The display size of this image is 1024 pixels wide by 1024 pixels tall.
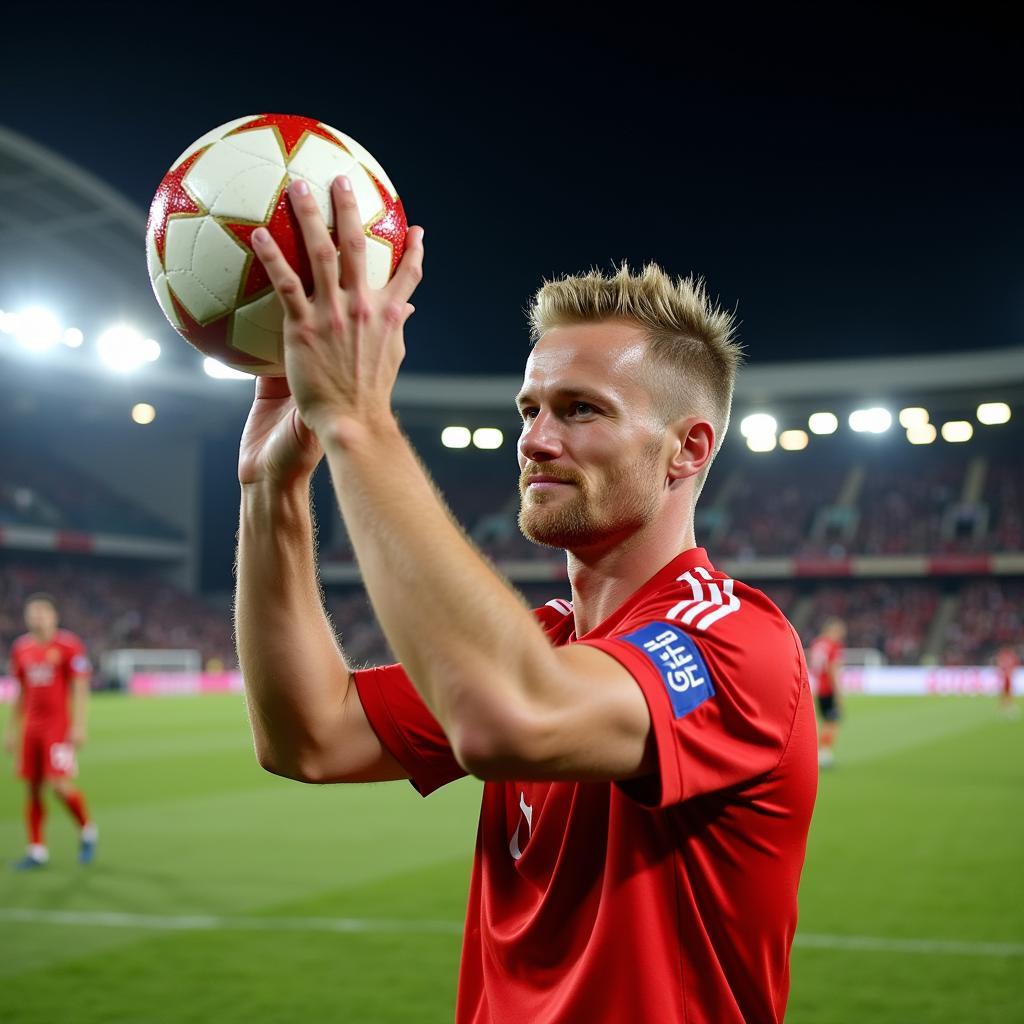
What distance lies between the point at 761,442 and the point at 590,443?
52108 millimetres

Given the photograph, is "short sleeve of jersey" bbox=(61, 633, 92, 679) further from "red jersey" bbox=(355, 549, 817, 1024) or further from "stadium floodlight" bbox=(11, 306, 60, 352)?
"stadium floodlight" bbox=(11, 306, 60, 352)

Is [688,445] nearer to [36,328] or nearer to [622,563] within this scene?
[622,563]

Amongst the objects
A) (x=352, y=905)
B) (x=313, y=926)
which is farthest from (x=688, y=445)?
(x=352, y=905)

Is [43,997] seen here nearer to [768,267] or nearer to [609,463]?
[609,463]

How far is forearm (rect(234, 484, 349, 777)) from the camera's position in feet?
7.68

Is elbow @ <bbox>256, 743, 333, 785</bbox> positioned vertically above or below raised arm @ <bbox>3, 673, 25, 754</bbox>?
below

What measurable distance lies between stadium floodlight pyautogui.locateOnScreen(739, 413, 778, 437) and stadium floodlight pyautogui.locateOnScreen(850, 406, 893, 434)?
10.6 ft

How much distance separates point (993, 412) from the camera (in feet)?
160

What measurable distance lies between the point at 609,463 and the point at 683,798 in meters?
0.58

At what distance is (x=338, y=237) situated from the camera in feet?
6.23

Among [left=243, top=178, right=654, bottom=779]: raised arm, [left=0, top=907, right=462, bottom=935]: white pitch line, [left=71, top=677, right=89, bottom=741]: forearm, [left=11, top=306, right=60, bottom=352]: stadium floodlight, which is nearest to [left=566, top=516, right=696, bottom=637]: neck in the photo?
[left=243, top=178, right=654, bottom=779]: raised arm

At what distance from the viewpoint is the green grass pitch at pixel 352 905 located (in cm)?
648

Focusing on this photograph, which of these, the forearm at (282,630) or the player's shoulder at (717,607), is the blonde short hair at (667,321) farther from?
the forearm at (282,630)

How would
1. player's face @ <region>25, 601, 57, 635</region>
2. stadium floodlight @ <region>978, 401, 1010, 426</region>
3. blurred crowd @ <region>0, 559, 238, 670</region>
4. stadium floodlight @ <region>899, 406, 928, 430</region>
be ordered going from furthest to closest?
stadium floodlight @ <region>899, 406, 928, 430</region> → stadium floodlight @ <region>978, 401, 1010, 426</region> → blurred crowd @ <region>0, 559, 238, 670</region> → player's face @ <region>25, 601, 57, 635</region>
